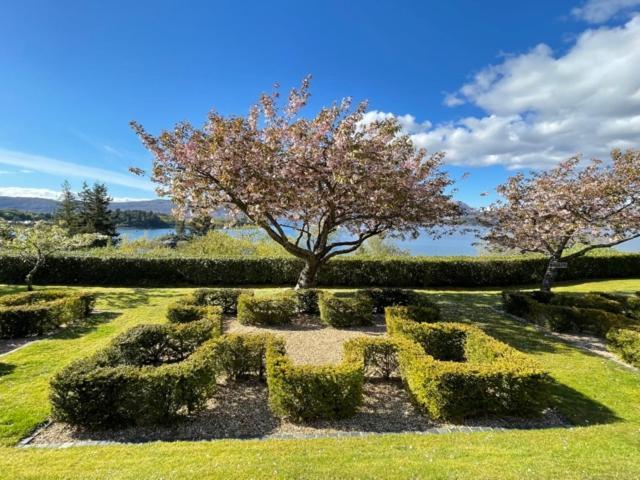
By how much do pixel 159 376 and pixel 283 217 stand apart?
289 inches

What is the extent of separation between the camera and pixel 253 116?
10445 millimetres

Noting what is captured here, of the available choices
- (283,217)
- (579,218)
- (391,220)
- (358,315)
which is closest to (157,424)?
(358,315)

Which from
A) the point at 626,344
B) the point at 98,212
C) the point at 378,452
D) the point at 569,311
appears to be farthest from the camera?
the point at 98,212

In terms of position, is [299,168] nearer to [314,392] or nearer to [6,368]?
[314,392]

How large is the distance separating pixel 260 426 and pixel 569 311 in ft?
28.7

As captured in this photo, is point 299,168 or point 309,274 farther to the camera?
point 309,274

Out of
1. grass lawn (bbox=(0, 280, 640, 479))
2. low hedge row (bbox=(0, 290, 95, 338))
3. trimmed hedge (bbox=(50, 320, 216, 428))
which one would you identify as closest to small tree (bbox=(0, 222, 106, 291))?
low hedge row (bbox=(0, 290, 95, 338))

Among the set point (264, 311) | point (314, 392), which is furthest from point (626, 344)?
point (264, 311)

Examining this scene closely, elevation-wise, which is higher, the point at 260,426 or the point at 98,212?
the point at 98,212

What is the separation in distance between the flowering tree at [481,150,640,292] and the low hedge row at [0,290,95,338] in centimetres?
1337

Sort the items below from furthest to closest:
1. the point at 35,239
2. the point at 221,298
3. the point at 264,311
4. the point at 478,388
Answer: the point at 35,239, the point at 221,298, the point at 264,311, the point at 478,388

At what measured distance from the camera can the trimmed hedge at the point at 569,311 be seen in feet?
30.6

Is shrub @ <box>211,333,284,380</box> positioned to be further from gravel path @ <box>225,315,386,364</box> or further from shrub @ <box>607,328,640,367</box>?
shrub @ <box>607,328,640,367</box>

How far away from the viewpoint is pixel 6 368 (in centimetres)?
687
